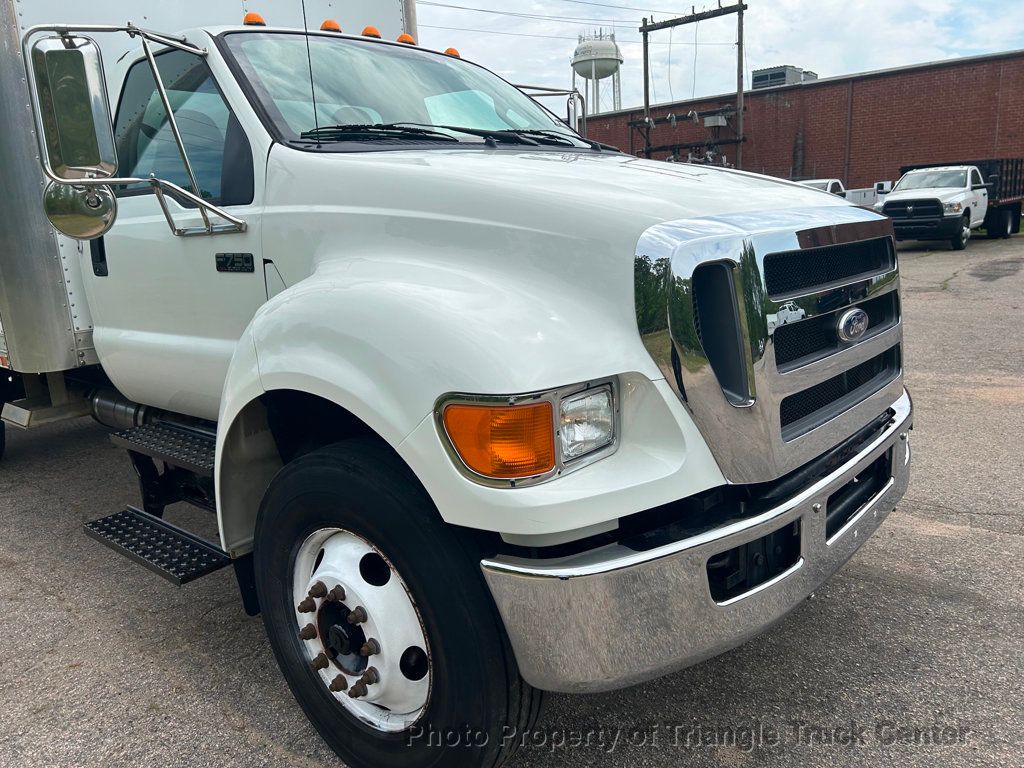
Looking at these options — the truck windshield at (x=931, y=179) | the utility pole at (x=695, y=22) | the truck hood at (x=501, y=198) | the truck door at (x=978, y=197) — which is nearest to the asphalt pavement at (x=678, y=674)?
the truck hood at (x=501, y=198)

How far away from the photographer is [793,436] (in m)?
2.15

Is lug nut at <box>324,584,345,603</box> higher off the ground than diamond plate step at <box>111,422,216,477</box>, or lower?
lower

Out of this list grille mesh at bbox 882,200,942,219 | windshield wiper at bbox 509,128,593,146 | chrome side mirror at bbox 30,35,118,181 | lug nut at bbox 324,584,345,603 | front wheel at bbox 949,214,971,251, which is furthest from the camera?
front wheel at bbox 949,214,971,251

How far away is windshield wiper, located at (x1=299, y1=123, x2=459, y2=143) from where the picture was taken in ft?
9.29

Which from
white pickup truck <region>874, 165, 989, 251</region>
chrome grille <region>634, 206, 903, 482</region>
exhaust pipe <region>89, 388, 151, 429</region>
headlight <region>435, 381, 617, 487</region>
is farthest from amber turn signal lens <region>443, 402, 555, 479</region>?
white pickup truck <region>874, 165, 989, 251</region>

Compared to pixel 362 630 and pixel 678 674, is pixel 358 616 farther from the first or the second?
pixel 678 674

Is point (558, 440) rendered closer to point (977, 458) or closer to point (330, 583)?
point (330, 583)

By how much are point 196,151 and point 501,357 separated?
1.91m

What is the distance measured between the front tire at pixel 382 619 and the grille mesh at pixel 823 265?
105cm

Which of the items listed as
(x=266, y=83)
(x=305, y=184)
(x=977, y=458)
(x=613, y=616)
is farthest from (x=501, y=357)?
(x=977, y=458)

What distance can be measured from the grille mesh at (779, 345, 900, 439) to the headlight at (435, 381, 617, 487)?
0.64 metres

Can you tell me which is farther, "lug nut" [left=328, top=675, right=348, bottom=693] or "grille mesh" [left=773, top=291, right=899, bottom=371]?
"lug nut" [left=328, top=675, right=348, bottom=693]

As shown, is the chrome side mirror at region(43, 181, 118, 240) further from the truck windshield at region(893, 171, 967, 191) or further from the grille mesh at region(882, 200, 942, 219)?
the truck windshield at region(893, 171, 967, 191)

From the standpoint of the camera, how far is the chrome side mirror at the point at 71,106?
2369mm
